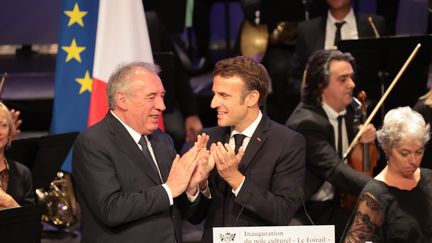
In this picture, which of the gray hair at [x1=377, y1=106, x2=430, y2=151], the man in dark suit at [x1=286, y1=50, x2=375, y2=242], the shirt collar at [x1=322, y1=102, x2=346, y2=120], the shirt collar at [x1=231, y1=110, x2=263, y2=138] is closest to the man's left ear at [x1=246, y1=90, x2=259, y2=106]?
the shirt collar at [x1=231, y1=110, x2=263, y2=138]

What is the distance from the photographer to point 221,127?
442cm

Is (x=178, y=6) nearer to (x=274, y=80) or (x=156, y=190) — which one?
(x=274, y=80)

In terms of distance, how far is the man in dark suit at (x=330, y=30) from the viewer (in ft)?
21.8

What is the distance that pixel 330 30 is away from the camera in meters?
6.68

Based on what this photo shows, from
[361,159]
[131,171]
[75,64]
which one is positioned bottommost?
[361,159]

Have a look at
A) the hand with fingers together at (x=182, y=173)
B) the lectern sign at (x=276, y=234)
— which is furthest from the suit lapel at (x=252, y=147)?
the lectern sign at (x=276, y=234)

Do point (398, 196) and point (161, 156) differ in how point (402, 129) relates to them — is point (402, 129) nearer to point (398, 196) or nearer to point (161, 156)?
point (398, 196)

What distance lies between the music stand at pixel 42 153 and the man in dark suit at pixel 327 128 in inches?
58.9

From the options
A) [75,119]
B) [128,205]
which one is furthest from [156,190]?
[75,119]

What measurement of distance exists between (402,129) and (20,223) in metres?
1.93

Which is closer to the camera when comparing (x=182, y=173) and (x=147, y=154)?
(x=182, y=173)

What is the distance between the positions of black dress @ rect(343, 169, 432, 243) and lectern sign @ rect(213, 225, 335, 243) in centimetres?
54

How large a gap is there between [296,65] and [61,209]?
2.18 metres

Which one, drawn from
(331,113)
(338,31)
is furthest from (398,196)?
(338,31)
